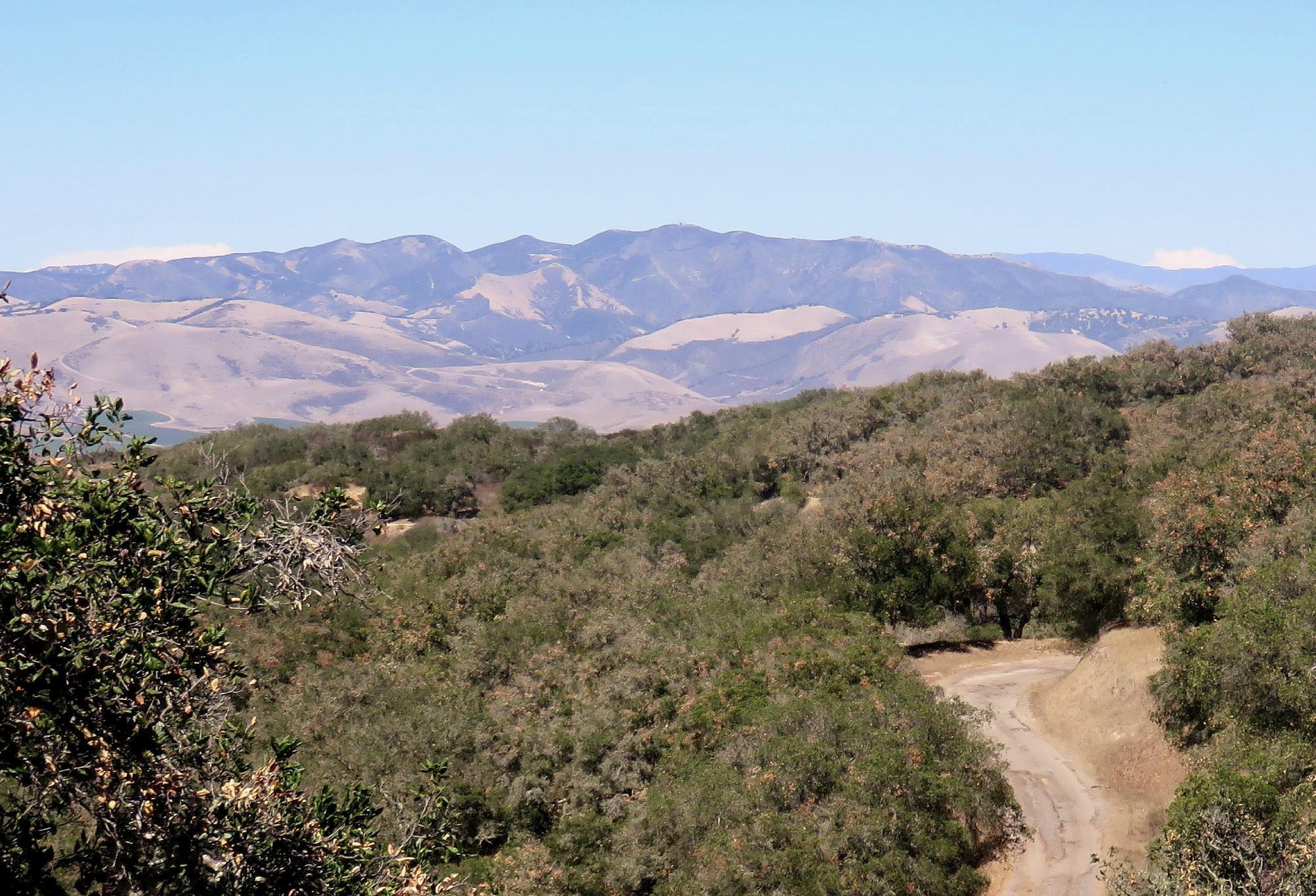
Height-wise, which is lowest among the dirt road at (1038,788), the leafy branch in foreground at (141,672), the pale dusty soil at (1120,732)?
the dirt road at (1038,788)

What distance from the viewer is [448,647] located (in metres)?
34.0

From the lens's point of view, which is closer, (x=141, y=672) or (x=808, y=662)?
(x=141, y=672)

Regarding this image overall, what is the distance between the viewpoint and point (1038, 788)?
2467 cm

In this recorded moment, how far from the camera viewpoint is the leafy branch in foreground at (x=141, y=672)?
809 centimetres

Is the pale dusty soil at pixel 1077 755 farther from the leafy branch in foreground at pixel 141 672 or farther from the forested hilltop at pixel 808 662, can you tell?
the leafy branch in foreground at pixel 141 672

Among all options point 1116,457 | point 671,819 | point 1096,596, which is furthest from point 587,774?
point 1116,457

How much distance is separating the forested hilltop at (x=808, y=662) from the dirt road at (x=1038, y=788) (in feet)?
2.79

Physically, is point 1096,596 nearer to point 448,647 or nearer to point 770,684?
point 770,684

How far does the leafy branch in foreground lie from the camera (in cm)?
809

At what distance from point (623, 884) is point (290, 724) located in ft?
31.9

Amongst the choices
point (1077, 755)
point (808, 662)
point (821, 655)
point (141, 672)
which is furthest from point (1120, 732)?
point (141, 672)

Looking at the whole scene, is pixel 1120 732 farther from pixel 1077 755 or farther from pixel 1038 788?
pixel 1038 788

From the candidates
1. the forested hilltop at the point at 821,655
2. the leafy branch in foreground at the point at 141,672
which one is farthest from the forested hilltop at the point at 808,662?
the leafy branch in foreground at the point at 141,672

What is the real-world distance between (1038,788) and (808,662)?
19.4 feet
